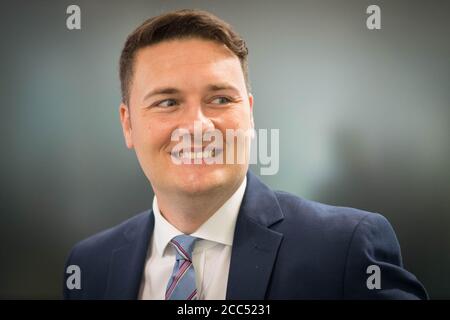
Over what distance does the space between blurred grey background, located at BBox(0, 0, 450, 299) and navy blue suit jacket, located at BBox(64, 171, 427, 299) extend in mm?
275

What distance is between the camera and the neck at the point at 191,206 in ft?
5.25

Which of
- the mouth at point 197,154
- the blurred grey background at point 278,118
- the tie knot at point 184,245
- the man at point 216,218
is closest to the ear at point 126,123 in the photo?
the man at point 216,218

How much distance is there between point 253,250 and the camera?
5.04 ft

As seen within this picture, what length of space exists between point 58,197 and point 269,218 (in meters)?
0.93

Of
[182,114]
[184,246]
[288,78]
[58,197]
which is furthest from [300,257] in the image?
[58,197]

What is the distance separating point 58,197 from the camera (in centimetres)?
196

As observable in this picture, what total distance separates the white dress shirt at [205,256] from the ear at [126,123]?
0.31m

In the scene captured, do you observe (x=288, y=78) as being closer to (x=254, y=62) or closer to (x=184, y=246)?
(x=254, y=62)

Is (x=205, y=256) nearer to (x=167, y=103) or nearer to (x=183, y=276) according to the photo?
(x=183, y=276)

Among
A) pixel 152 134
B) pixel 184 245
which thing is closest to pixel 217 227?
pixel 184 245

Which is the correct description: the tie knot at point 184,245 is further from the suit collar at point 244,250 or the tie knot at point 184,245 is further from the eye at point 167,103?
the eye at point 167,103

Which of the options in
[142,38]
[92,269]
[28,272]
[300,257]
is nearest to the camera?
[300,257]

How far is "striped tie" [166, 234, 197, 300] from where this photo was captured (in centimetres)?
158

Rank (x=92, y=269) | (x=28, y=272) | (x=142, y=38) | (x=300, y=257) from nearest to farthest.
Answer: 1. (x=300, y=257)
2. (x=142, y=38)
3. (x=92, y=269)
4. (x=28, y=272)
